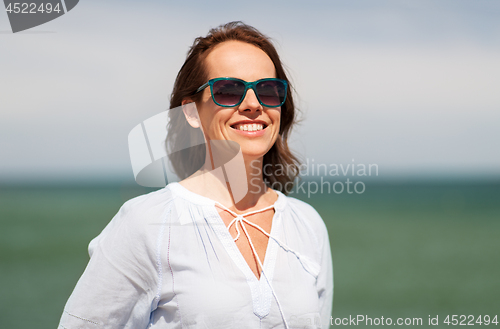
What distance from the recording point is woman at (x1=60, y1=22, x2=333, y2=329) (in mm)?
1874

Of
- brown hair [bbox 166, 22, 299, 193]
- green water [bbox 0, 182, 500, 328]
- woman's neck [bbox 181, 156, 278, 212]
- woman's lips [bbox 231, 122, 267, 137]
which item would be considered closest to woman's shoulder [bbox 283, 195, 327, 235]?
woman's neck [bbox 181, 156, 278, 212]

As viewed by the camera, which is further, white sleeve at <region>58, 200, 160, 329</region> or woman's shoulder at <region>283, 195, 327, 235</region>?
woman's shoulder at <region>283, 195, 327, 235</region>

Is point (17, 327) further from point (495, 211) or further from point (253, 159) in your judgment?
point (495, 211)

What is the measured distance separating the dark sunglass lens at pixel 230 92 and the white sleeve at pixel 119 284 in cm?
74

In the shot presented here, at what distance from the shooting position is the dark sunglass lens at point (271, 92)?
7.31 feet

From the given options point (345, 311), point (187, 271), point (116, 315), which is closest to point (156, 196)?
point (187, 271)

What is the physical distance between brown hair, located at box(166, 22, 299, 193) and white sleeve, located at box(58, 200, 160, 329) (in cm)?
77

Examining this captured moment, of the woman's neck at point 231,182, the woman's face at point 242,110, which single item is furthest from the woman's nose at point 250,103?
the woman's neck at point 231,182

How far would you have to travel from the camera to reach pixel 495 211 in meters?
31.2

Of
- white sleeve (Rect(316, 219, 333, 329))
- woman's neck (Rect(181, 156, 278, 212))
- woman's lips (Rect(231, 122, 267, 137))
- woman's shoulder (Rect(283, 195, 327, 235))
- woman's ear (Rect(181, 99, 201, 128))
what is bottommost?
white sleeve (Rect(316, 219, 333, 329))

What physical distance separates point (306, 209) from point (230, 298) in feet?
2.79

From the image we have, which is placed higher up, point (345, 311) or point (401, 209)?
point (345, 311)

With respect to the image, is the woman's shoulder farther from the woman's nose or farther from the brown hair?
the woman's nose

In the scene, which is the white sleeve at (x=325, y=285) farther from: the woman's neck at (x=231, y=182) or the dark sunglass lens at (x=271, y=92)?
the dark sunglass lens at (x=271, y=92)
